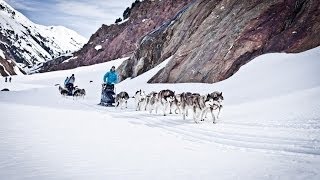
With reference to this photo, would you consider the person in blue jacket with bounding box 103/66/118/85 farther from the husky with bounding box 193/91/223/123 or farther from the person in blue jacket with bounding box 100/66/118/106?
the husky with bounding box 193/91/223/123

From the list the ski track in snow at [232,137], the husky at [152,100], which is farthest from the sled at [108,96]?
the ski track in snow at [232,137]

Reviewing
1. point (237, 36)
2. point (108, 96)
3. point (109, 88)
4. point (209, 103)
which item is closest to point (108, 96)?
point (108, 96)

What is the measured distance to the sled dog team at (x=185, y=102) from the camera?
1188 cm

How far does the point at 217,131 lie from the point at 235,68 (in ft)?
33.9

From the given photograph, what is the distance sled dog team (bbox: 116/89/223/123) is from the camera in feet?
39.0

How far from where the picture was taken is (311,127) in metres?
9.34

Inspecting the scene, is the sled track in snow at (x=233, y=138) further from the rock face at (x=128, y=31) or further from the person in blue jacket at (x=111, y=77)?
the rock face at (x=128, y=31)

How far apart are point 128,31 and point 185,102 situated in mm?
63050

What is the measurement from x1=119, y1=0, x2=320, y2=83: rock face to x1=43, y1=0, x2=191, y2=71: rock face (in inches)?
1313

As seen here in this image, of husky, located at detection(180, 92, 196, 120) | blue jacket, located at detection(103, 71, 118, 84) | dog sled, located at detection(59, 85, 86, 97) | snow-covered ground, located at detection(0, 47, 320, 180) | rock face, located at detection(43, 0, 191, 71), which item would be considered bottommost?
snow-covered ground, located at detection(0, 47, 320, 180)

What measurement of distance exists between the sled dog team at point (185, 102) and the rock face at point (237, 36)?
16.5ft

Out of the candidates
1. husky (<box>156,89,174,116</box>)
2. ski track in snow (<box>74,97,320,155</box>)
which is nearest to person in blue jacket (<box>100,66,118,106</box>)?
husky (<box>156,89,174,116</box>)

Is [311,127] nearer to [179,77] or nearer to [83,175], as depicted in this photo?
[83,175]

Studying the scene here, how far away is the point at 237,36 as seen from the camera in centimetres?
2112
